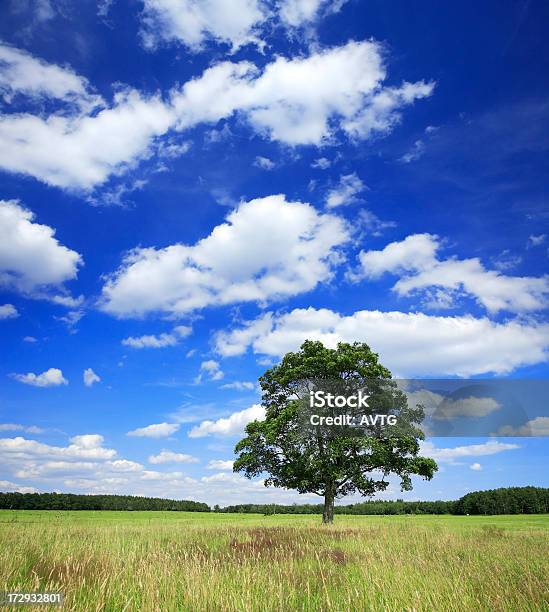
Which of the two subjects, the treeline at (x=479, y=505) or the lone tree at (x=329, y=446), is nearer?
the lone tree at (x=329, y=446)

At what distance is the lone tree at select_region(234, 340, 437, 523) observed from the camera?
31047mm

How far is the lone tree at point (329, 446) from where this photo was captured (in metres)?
31.0

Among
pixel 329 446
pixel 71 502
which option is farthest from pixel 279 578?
pixel 71 502

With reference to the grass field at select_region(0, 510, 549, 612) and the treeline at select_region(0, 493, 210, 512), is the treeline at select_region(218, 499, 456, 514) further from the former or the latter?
the grass field at select_region(0, 510, 549, 612)

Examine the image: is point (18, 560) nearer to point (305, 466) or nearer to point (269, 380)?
point (305, 466)

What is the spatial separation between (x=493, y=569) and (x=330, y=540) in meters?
6.26

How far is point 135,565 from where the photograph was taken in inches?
366

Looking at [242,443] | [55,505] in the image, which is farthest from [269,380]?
[55,505]

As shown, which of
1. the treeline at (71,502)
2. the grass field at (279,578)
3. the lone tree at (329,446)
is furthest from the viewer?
the treeline at (71,502)

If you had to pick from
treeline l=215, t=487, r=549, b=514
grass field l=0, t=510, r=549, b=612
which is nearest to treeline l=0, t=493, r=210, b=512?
treeline l=215, t=487, r=549, b=514

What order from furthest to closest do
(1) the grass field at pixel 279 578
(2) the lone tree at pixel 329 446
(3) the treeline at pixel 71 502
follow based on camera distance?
(3) the treeline at pixel 71 502, (2) the lone tree at pixel 329 446, (1) the grass field at pixel 279 578

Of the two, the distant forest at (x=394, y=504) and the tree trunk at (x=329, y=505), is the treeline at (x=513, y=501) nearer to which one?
the distant forest at (x=394, y=504)

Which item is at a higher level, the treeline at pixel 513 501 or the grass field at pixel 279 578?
the treeline at pixel 513 501

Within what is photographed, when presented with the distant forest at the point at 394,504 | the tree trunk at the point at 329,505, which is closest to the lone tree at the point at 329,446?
the tree trunk at the point at 329,505
